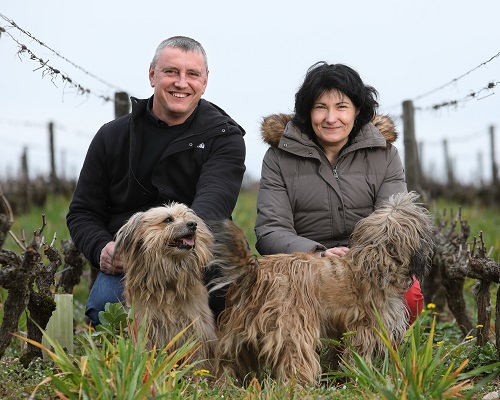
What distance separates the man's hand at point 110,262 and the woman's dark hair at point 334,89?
5.29 feet

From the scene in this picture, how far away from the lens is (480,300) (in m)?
5.17

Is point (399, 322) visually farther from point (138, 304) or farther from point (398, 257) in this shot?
point (138, 304)

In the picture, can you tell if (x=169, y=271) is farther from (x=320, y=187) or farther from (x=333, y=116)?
(x=333, y=116)

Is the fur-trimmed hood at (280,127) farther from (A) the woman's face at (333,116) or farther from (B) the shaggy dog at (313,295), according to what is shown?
(B) the shaggy dog at (313,295)

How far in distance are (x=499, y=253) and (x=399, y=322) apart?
4854 millimetres

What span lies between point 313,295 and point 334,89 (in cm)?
157

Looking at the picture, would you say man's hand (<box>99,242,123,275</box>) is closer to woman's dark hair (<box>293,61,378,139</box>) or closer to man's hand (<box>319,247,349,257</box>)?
man's hand (<box>319,247,349,257</box>)

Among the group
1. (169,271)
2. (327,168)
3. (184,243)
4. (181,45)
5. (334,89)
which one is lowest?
(169,271)

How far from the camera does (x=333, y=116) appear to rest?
5.07 m

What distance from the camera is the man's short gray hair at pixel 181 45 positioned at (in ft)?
17.0

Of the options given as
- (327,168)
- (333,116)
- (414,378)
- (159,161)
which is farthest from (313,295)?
(159,161)

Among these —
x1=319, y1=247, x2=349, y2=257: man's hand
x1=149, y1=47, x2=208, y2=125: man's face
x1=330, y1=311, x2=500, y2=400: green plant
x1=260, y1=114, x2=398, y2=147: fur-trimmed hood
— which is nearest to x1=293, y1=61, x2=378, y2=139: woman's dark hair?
x1=260, y1=114, x2=398, y2=147: fur-trimmed hood

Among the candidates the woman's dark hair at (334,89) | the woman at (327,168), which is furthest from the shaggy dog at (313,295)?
the woman's dark hair at (334,89)

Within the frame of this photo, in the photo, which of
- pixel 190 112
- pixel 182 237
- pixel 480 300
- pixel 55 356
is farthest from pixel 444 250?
pixel 55 356
